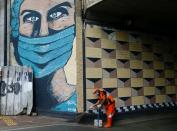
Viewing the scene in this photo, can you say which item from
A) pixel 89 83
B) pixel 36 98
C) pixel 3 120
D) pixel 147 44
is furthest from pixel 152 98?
pixel 3 120

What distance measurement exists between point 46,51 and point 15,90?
6.72 feet

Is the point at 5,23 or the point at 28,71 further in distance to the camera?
the point at 5,23

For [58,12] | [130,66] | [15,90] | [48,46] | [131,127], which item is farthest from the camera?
[130,66]

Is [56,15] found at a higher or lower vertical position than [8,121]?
higher

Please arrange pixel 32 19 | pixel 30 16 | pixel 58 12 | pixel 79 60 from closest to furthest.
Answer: pixel 79 60
pixel 58 12
pixel 32 19
pixel 30 16

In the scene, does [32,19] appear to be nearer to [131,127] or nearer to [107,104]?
[107,104]

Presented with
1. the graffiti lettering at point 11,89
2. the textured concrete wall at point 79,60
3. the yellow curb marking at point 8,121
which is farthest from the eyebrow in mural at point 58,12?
the yellow curb marking at point 8,121

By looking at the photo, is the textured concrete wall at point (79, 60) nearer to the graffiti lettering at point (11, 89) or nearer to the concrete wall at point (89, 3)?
the concrete wall at point (89, 3)

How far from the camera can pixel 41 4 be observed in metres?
16.0

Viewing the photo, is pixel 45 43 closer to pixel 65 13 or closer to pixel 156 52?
pixel 65 13

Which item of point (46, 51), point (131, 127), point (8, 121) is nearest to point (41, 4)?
point (46, 51)

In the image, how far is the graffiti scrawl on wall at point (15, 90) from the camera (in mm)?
15562

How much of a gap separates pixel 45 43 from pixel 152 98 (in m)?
5.26

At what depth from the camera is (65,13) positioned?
48.8 ft
